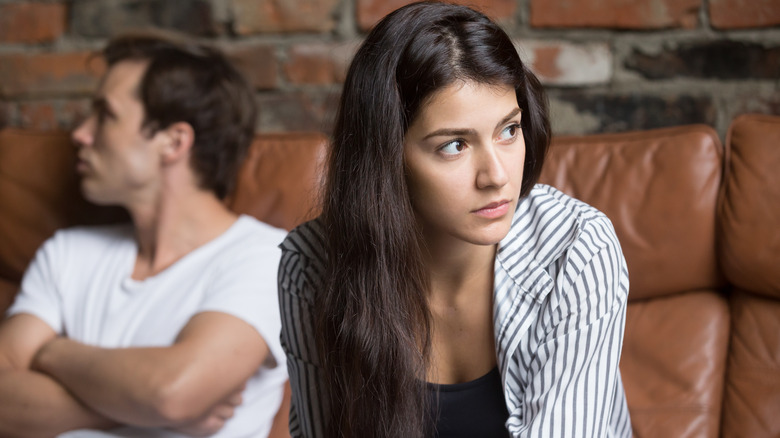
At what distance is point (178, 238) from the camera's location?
1609mm

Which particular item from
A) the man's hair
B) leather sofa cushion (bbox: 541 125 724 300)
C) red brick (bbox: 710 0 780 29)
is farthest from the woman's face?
red brick (bbox: 710 0 780 29)

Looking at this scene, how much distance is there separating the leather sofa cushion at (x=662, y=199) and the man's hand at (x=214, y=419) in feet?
2.53

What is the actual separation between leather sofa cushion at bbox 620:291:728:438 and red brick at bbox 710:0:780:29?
0.64 metres

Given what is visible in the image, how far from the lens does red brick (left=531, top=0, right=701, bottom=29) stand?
1641mm

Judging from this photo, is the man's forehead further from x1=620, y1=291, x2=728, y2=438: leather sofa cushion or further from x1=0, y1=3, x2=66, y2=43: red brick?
x1=620, y1=291, x2=728, y2=438: leather sofa cushion

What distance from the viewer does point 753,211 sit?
1273mm

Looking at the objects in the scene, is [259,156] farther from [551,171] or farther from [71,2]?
[71,2]

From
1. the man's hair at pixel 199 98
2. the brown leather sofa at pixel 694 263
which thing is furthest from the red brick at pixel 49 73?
the brown leather sofa at pixel 694 263

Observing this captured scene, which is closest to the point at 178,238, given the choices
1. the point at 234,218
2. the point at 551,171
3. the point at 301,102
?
the point at 234,218

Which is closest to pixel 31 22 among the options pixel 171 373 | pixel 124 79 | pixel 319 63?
pixel 124 79

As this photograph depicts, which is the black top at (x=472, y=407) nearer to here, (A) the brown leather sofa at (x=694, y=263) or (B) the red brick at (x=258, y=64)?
(A) the brown leather sofa at (x=694, y=263)

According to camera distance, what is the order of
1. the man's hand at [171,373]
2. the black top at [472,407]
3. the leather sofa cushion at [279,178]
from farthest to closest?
the leather sofa cushion at [279,178] → the man's hand at [171,373] → the black top at [472,407]

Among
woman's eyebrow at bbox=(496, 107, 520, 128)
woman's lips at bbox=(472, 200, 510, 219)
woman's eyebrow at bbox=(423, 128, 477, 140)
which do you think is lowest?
woman's lips at bbox=(472, 200, 510, 219)

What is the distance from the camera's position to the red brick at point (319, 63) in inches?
73.5
